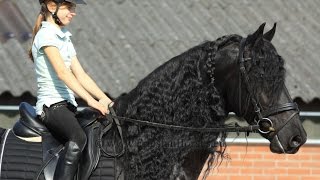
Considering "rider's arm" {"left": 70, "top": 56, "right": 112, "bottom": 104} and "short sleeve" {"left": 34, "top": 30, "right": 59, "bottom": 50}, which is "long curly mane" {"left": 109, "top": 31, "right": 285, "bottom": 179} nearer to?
"rider's arm" {"left": 70, "top": 56, "right": 112, "bottom": 104}

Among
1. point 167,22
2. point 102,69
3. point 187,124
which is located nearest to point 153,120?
point 187,124

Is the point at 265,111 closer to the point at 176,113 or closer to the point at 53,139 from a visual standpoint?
the point at 176,113

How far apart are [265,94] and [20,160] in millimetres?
1621

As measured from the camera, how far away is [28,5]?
1019 cm

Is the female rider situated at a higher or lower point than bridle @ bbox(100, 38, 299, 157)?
higher

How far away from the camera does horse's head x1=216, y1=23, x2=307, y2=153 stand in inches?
172

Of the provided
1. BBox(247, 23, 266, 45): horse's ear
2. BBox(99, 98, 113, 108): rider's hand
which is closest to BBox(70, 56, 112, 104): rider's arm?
BBox(99, 98, 113, 108): rider's hand

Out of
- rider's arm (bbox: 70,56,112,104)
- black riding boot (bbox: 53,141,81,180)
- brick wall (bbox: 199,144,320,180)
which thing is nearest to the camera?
black riding boot (bbox: 53,141,81,180)

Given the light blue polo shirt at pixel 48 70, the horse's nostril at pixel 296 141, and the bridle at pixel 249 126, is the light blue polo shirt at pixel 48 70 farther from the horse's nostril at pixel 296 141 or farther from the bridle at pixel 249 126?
the horse's nostril at pixel 296 141

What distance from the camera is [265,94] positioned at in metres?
4.41

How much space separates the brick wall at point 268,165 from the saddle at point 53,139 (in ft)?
15.2

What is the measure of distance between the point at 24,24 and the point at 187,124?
5747 mm

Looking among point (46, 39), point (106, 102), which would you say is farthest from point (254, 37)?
point (46, 39)

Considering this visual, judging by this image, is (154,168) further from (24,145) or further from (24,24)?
(24,24)
